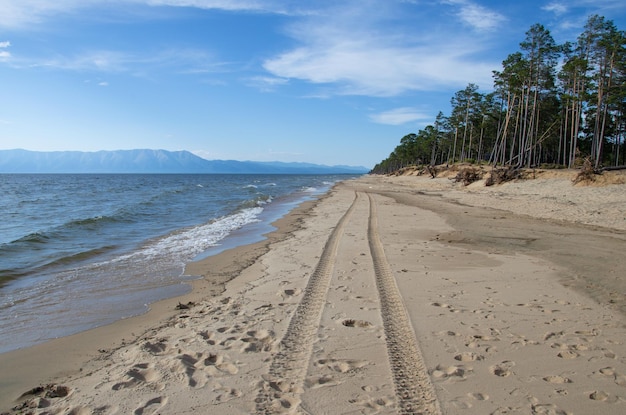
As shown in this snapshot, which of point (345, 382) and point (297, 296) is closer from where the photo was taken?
point (345, 382)

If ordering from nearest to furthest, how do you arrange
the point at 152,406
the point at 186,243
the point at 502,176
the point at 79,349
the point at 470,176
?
the point at 152,406 < the point at 79,349 < the point at 186,243 < the point at 502,176 < the point at 470,176

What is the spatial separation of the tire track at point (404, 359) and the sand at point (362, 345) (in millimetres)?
17

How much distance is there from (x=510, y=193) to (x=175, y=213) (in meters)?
21.6

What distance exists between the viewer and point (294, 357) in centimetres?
391

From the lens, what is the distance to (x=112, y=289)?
7184 mm

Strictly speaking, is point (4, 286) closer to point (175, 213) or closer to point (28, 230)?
point (28, 230)

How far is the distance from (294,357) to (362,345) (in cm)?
79

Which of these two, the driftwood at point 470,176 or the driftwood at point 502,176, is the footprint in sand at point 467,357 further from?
the driftwood at point 470,176

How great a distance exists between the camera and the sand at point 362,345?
318cm

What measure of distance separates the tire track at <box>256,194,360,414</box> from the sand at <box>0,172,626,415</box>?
0.02 m

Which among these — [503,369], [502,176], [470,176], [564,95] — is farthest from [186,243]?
[564,95]

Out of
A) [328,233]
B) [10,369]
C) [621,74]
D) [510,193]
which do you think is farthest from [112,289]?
[621,74]

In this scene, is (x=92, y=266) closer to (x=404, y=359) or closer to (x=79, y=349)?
(x=79, y=349)

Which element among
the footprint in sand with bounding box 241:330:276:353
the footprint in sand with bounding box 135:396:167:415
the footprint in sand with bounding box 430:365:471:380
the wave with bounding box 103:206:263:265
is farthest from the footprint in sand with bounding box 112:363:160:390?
the wave with bounding box 103:206:263:265
